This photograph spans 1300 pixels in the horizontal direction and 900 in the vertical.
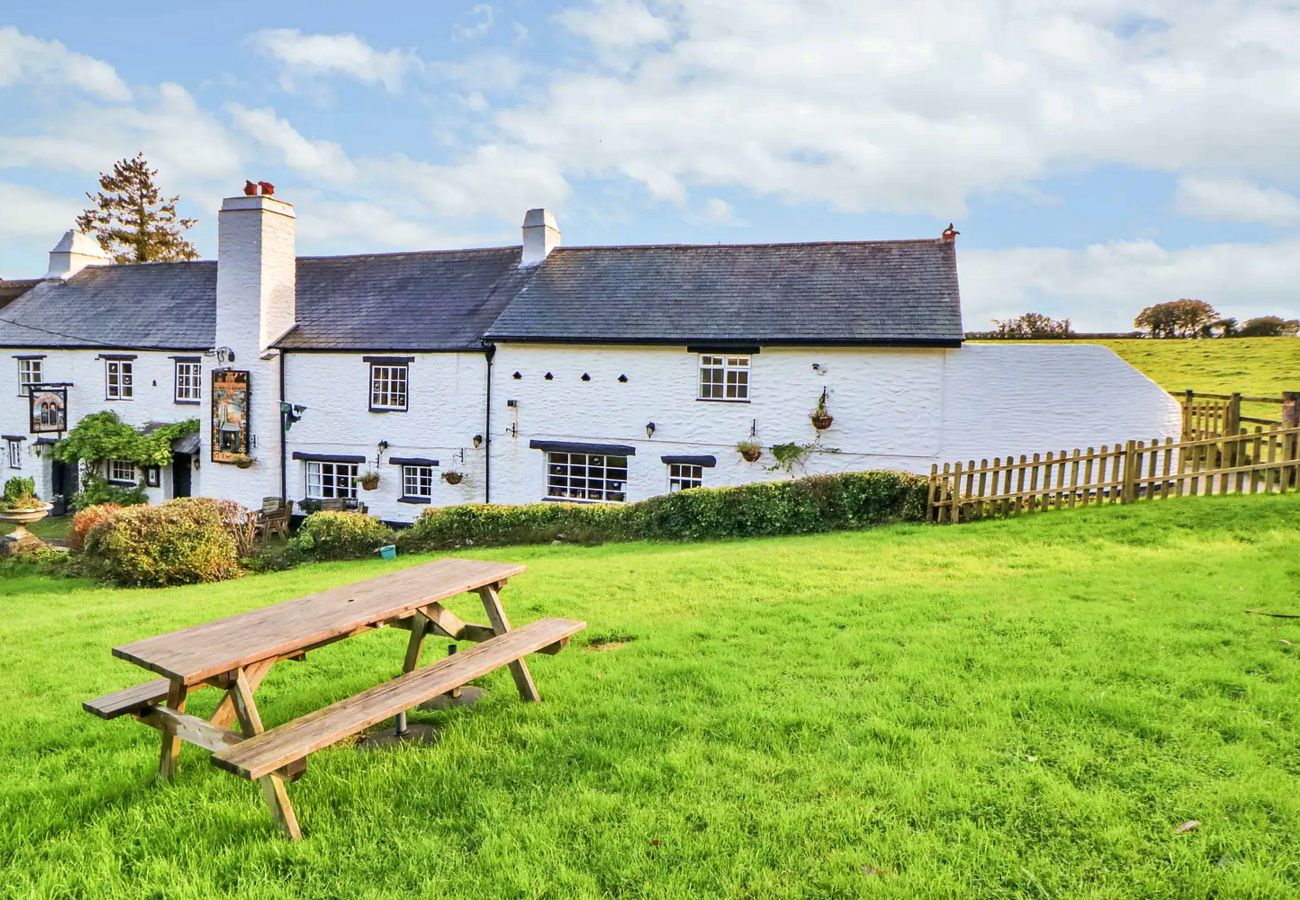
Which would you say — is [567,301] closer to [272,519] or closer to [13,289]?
[272,519]

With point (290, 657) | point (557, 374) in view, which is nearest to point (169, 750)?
point (290, 657)

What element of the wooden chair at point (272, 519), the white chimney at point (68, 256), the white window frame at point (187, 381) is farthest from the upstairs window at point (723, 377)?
the white chimney at point (68, 256)

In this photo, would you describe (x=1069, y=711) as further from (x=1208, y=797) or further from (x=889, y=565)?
(x=889, y=565)

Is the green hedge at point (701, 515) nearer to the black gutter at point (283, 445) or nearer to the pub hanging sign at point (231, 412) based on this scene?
the black gutter at point (283, 445)

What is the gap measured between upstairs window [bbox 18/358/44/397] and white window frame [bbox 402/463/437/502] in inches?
575

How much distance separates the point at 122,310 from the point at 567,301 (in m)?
16.1

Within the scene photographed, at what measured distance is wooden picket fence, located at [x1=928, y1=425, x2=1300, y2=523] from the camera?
39.1 feet

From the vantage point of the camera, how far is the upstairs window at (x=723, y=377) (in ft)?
57.0

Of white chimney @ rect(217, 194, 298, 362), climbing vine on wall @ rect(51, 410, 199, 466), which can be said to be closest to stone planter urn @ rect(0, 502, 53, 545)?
climbing vine on wall @ rect(51, 410, 199, 466)

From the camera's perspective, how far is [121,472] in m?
22.8

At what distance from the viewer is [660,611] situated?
7.52 m

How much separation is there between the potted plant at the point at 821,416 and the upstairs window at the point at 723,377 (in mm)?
1656

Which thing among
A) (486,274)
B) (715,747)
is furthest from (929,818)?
(486,274)

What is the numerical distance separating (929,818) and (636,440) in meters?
14.7
